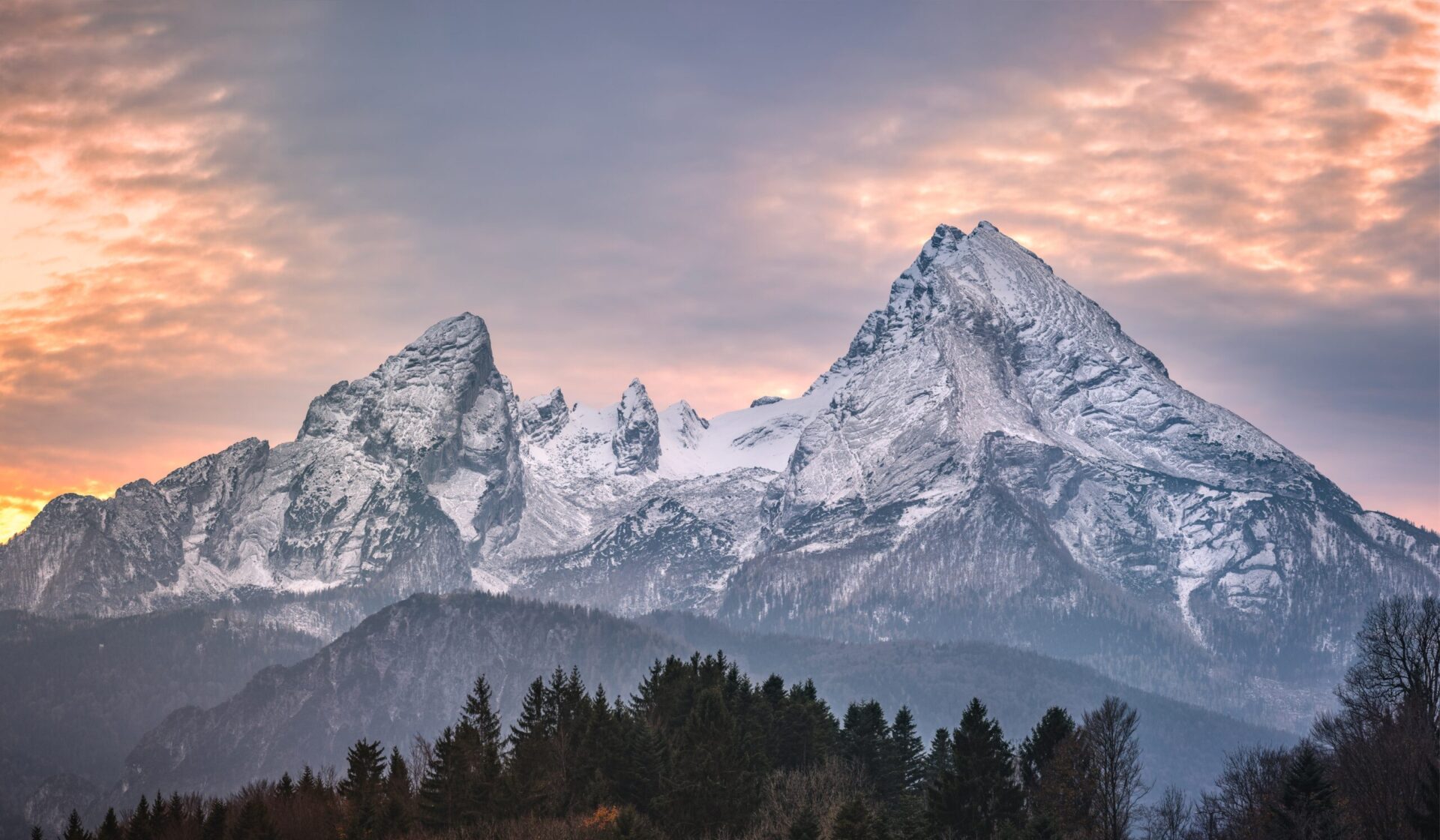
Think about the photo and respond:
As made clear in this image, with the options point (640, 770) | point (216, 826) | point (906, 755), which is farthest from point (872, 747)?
point (216, 826)

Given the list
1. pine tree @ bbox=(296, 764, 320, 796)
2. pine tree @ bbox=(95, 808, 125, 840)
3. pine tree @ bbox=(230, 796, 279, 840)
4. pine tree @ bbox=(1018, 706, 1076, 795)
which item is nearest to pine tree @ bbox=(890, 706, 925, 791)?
pine tree @ bbox=(1018, 706, 1076, 795)

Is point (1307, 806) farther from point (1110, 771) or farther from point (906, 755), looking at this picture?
point (906, 755)

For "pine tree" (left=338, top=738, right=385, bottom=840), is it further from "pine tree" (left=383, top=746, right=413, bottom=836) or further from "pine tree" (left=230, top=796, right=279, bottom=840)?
"pine tree" (left=230, top=796, right=279, bottom=840)

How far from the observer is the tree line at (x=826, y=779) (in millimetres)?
110562

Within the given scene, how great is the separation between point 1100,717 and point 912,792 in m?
22.2

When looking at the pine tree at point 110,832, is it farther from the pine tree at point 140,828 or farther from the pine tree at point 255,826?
the pine tree at point 255,826

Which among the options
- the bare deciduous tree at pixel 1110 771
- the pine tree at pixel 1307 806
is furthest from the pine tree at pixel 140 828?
the pine tree at pixel 1307 806

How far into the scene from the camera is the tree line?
363ft

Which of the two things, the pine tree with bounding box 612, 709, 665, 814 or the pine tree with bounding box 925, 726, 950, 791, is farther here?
the pine tree with bounding box 925, 726, 950, 791

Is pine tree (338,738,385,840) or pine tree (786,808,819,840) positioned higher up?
pine tree (338,738,385,840)

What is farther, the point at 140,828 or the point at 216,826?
the point at 140,828

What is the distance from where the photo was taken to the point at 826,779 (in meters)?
142

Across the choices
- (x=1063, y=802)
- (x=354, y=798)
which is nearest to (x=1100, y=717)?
(x=1063, y=802)

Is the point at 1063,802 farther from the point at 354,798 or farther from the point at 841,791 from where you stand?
the point at 354,798
